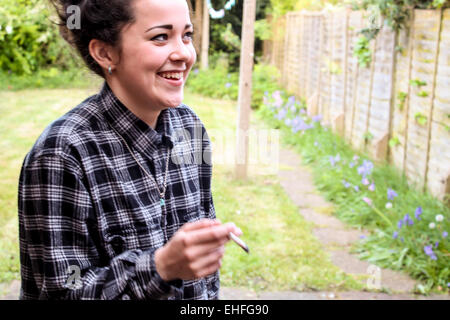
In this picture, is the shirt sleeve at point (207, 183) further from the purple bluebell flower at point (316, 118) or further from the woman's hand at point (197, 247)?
the purple bluebell flower at point (316, 118)

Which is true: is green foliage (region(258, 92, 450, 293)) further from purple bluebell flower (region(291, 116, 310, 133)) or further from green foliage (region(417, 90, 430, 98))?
green foliage (region(417, 90, 430, 98))

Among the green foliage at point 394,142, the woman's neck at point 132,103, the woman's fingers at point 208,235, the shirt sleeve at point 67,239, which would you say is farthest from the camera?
the green foliage at point 394,142

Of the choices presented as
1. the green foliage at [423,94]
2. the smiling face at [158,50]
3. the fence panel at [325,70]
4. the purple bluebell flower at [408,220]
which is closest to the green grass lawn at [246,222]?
the purple bluebell flower at [408,220]

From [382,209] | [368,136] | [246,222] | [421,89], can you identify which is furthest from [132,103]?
[368,136]

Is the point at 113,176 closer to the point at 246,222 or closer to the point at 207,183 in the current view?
the point at 207,183

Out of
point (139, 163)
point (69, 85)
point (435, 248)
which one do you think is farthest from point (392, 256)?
point (139, 163)

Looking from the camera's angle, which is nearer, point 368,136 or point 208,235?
point 208,235

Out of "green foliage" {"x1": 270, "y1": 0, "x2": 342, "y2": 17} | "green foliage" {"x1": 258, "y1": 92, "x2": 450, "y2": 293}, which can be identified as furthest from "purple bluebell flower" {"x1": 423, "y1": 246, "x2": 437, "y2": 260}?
"green foliage" {"x1": 270, "y1": 0, "x2": 342, "y2": 17}

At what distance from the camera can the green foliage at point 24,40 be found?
2.56m

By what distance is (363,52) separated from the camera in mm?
3846

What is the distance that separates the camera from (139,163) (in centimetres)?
89

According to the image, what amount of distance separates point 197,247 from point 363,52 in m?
3.42

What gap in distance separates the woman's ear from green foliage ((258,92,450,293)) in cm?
196
